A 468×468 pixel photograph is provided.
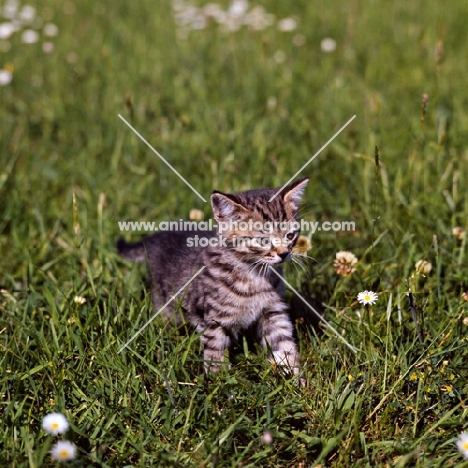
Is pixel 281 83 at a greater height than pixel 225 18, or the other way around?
pixel 225 18

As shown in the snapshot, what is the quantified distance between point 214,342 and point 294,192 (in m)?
1.09

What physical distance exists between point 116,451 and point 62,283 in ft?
5.55

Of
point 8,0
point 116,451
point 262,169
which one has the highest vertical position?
point 8,0

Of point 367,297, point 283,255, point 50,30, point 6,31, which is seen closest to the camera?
point 367,297

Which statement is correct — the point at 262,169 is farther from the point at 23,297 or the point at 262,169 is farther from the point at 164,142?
the point at 23,297

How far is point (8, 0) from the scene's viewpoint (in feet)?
30.3

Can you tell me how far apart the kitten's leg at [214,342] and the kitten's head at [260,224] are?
0.49 metres

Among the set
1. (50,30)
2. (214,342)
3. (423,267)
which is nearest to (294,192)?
(423,267)

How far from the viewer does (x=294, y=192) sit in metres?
4.02

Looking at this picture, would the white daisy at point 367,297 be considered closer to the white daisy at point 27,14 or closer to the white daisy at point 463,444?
the white daisy at point 463,444

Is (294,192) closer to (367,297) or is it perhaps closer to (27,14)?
(367,297)

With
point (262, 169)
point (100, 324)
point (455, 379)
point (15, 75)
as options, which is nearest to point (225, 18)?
point (15, 75)

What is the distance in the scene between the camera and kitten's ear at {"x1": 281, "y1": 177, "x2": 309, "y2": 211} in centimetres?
395

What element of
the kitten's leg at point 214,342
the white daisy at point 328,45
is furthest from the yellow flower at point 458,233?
the white daisy at point 328,45
